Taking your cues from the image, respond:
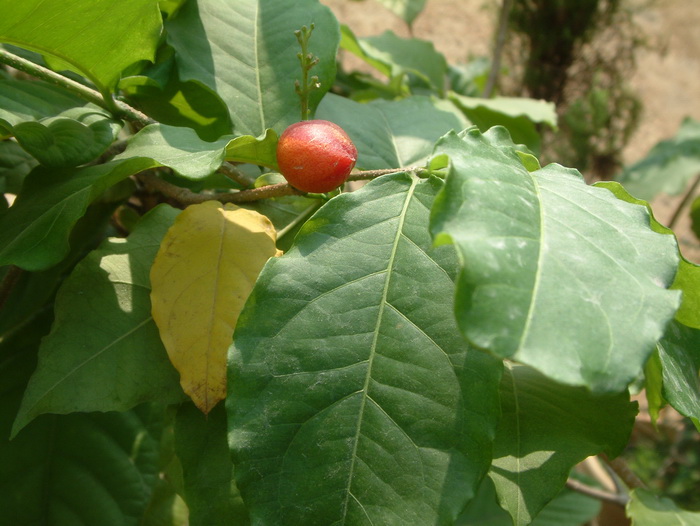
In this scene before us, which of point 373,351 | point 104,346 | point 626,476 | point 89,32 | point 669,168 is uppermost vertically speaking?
point 89,32

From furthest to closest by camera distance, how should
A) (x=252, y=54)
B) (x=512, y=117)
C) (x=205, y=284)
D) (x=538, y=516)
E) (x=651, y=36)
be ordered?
(x=651, y=36), (x=538, y=516), (x=512, y=117), (x=252, y=54), (x=205, y=284)

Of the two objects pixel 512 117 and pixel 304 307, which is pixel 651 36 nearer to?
pixel 512 117

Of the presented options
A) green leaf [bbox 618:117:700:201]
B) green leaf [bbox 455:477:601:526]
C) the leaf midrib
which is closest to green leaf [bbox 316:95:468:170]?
the leaf midrib

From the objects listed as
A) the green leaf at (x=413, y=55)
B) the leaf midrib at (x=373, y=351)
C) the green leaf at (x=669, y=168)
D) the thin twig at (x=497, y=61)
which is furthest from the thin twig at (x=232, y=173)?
the green leaf at (x=669, y=168)

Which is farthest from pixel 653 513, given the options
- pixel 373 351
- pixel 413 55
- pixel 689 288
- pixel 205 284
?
pixel 413 55

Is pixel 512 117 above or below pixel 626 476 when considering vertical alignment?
above

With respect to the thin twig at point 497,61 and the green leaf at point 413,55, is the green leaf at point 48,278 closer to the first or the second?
the green leaf at point 413,55

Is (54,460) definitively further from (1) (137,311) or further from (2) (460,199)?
(2) (460,199)
